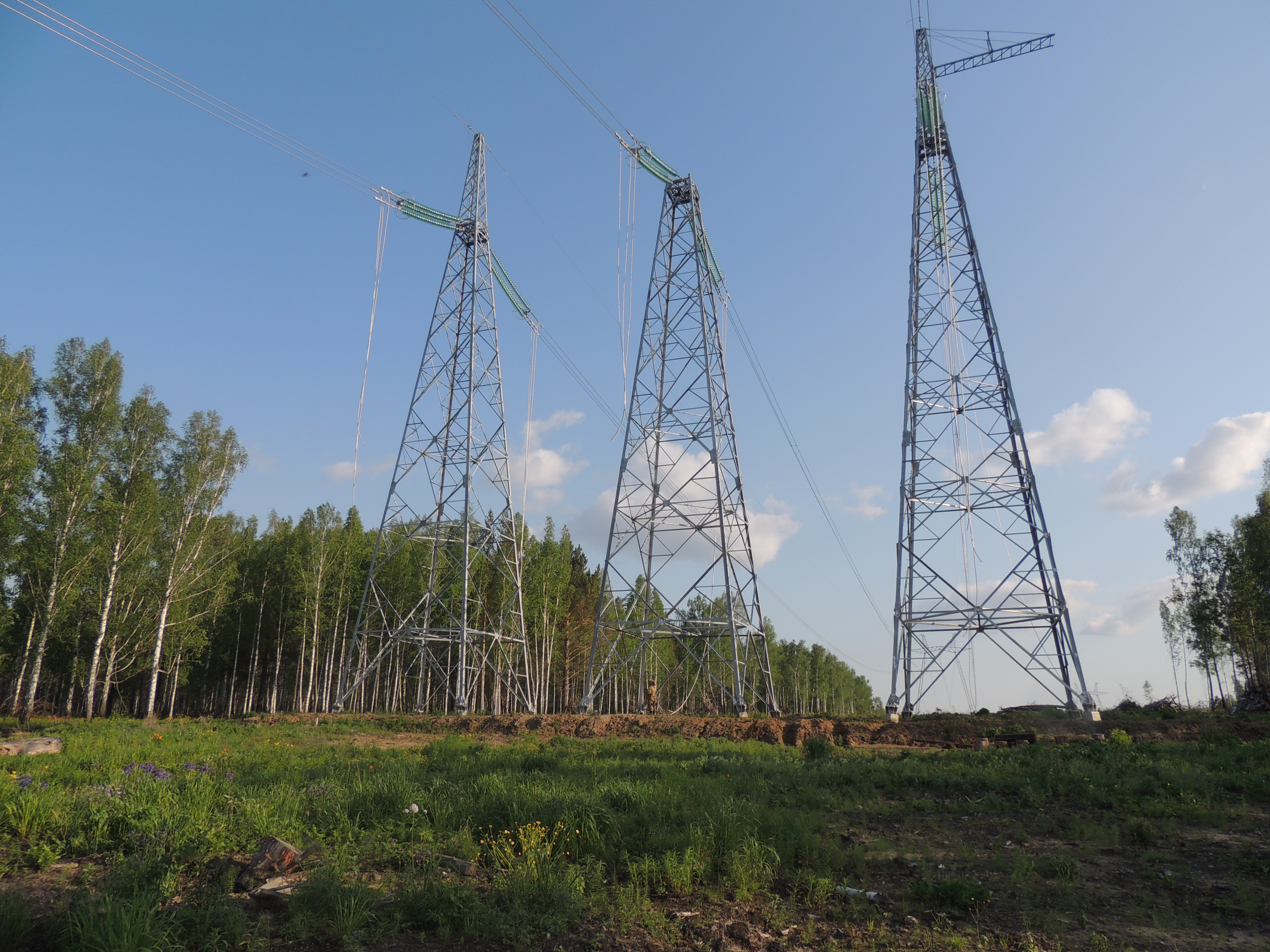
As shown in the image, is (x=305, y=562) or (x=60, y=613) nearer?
(x=60, y=613)

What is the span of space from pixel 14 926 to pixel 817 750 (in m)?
14.9

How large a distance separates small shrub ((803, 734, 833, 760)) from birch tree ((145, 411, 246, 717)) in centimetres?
2598

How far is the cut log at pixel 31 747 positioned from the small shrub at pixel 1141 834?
17241 mm

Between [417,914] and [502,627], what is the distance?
24.2m

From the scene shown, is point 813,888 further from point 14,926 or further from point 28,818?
point 28,818

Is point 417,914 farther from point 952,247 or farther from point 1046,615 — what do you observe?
point 952,247

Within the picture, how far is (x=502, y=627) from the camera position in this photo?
2930cm

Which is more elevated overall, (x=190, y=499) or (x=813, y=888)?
(x=190, y=499)

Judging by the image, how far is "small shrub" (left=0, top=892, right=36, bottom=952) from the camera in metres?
Answer: 4.63

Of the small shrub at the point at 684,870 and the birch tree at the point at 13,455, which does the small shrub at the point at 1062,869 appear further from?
the birch tree at the point at 13,455

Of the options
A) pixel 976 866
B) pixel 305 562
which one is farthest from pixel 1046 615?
pixel 305 562

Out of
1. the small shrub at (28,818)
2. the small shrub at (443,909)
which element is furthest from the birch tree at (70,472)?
the small shrub at (443,909)

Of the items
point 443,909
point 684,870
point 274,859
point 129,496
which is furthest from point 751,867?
point 129,496

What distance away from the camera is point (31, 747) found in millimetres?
13305
